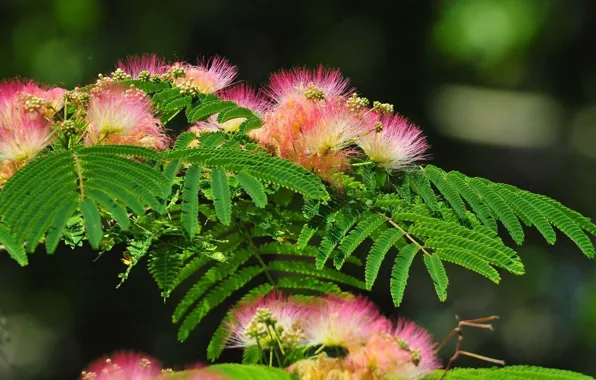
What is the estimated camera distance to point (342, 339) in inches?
47.2

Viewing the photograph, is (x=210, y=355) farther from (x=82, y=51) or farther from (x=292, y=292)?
(x=82, y=51)

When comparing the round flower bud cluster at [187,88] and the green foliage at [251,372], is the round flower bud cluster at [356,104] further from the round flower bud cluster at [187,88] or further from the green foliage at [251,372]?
the green foliage at [251,372]

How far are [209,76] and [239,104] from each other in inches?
3.3

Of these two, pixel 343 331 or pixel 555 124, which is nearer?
pixel 343 331

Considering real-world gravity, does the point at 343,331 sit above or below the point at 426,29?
below

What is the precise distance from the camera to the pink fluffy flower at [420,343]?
1.19 metres

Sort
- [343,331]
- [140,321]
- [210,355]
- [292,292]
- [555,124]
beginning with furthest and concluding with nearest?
[555,124]
[140,321]
[292,292]
[210,355]
[343,331]

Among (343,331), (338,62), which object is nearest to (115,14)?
(338,62)

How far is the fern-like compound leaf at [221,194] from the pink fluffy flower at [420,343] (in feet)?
0.87

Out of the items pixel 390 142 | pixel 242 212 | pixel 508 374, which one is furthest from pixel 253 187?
pixel 508 374

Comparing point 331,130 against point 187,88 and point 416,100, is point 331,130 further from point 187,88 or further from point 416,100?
point 416,100

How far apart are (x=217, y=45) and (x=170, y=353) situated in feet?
4.99

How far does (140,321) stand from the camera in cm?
493

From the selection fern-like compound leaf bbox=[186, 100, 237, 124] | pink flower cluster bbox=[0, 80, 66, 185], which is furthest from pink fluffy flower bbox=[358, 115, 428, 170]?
pink flower cluster bbox=[0, 80, 66, 185]
